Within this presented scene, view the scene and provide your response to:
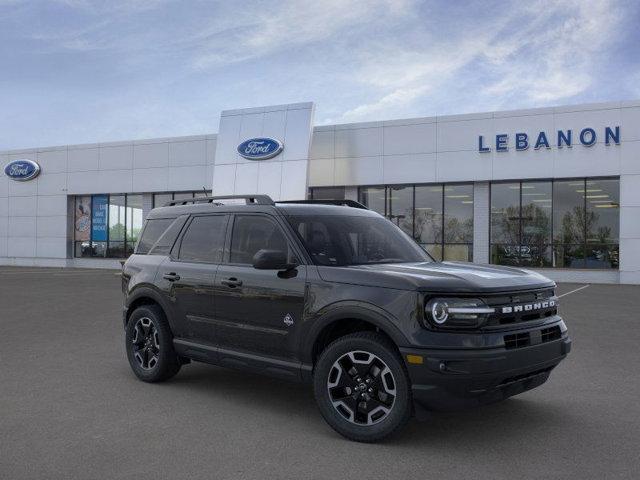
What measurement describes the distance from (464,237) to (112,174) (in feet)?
59.0

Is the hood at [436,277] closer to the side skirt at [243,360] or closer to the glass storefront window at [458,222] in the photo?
the side skirt at [243,360]

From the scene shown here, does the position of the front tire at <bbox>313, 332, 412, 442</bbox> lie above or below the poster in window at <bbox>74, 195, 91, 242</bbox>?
below

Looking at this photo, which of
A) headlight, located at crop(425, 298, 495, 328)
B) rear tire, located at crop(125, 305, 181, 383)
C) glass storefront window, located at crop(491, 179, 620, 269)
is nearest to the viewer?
headlight, located at crop(425, 298, 495, 328)

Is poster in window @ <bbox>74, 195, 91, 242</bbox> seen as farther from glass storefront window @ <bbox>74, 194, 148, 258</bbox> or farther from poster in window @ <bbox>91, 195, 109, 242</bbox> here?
poster in window @ <bbox>91, 195, 109, 242</bbox>

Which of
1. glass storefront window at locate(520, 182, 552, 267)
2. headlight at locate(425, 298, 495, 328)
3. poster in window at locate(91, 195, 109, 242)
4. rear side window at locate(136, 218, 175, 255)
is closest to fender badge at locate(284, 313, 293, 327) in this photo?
headlight at locate(425, 298, 495, 328)

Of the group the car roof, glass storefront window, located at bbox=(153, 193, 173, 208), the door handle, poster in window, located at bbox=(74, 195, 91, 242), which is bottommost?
the door handle

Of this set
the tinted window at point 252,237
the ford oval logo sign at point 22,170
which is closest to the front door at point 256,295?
the tinted window at point 252,237

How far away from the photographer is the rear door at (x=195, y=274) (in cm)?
589

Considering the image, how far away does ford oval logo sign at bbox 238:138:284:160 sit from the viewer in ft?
86.5

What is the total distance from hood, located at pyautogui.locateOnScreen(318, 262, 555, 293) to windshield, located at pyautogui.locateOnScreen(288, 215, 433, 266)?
242 mm

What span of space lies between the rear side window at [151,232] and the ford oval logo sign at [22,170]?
3000cm

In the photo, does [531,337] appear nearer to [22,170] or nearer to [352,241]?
[352,241]

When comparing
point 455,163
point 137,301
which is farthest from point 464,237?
point 137,301

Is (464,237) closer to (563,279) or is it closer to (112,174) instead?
(563,279)
